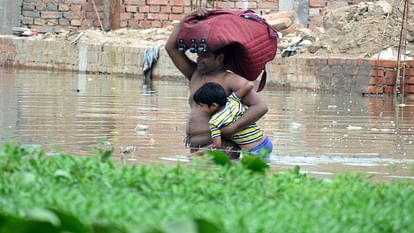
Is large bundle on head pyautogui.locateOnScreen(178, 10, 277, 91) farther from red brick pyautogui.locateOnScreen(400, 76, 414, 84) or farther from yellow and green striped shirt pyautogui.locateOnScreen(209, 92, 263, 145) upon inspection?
red brick pyautogui.locateOnScreen(400, 76, 414, 84)

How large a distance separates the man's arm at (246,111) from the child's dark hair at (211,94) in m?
0.15

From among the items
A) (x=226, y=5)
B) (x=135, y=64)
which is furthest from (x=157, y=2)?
(x=135, y=64)

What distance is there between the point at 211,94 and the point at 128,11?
19578 millimetres

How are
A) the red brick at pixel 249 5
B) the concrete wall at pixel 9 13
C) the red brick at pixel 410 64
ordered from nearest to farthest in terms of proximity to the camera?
the red brick at pixel 410 64 < the red brick at pixel 249 5 < the concrete wall at pixel 9 13

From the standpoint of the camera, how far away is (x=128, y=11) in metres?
27.6

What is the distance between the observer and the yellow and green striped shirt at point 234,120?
825 centimetres

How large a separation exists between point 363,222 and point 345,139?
6499 mm

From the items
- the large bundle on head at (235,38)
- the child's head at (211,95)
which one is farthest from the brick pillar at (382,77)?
the child's head at (211,95)

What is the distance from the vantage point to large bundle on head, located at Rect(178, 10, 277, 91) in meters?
8.19

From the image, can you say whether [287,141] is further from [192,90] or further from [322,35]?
[322,35]

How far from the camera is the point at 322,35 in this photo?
21.3m

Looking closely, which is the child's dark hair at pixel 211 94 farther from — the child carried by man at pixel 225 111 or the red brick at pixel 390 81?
the red brick at pixel 390 81

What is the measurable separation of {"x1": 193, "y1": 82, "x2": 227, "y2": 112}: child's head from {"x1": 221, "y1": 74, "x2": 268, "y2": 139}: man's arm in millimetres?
147

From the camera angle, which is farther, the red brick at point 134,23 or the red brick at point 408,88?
the red brick at point 134,23
